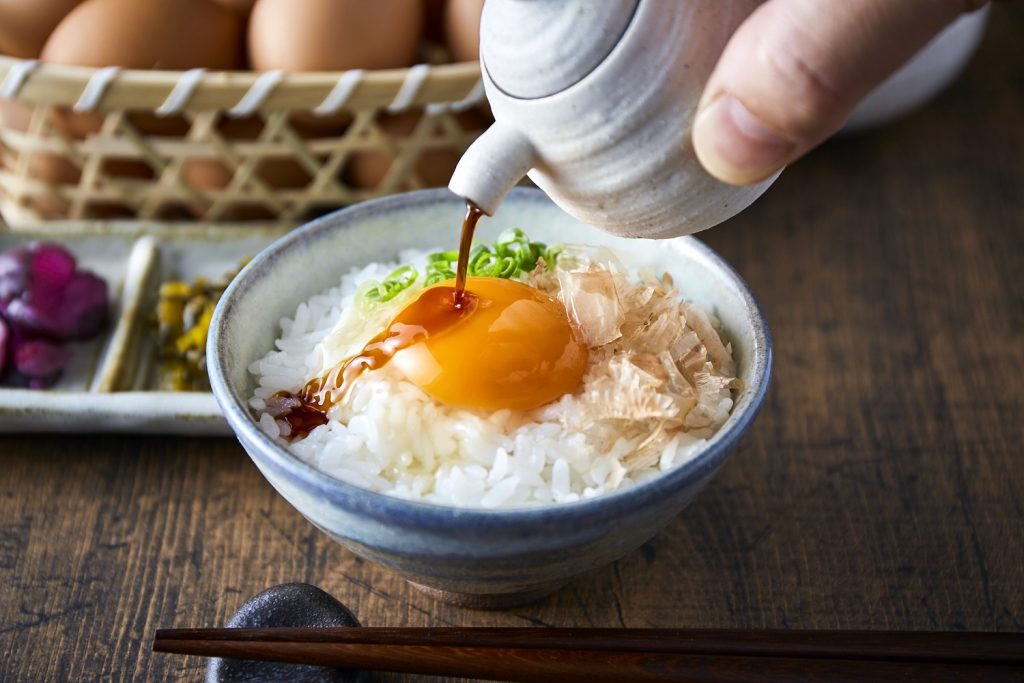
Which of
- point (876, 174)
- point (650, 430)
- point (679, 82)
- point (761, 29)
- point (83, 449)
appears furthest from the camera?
point (876, 174)

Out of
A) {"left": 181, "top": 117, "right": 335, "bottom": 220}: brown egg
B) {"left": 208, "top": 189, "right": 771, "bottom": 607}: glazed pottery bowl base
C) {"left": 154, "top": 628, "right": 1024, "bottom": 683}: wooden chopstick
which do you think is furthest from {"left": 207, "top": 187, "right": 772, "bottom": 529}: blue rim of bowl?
{"left": 181, "top": 117, "right": 335, "bottom": 220}: brown egg

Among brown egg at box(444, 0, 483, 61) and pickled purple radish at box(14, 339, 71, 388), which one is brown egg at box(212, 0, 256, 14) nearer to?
brown egg at box(444, 0, 483, 61)

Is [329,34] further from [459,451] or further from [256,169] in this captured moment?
[459,451]

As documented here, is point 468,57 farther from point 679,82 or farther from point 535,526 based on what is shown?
point 535,526

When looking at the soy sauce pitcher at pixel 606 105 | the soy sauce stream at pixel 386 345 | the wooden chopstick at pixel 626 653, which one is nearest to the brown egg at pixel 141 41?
the soy sauce stream at pixel 386 345

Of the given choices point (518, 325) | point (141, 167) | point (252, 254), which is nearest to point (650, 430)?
point (518, 325)
